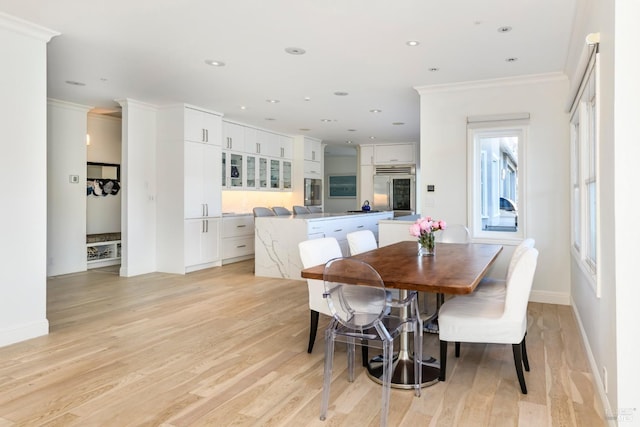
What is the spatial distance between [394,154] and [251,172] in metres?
3.66

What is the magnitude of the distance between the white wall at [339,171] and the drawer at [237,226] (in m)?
5.47

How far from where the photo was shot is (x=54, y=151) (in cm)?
628

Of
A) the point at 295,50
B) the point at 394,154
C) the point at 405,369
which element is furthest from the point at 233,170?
the point at 405,369

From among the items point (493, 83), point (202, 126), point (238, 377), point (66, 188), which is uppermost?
point (493, 83)

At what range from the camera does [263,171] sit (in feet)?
27.6

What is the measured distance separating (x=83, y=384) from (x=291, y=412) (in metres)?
1.35

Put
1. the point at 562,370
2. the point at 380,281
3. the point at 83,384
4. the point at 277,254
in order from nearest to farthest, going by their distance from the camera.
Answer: the point at 380,281 < the point at 83,384 < the point at 562,370 < the point at 277,254

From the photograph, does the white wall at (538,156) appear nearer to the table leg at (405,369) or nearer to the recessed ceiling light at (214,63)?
the table leg at (405,369)

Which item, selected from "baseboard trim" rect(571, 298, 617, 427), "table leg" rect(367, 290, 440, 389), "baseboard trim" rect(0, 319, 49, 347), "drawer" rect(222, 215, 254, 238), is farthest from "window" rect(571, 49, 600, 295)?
"drawer" rect(222, 215, 254, 238)

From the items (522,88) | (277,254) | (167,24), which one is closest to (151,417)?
(167,24)

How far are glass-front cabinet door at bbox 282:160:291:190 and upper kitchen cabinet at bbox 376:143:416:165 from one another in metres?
2.22

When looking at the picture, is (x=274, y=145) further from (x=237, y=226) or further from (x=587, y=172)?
(x=587, y=172)

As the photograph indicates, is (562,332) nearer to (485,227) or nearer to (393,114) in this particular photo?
(485,227)

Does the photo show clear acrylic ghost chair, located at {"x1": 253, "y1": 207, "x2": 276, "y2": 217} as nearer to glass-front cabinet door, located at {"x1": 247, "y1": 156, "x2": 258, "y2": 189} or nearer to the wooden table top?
glass-front cabinet door, located at {"x1": 247, "y1": 156, "x2": 258, "y2": 189}
